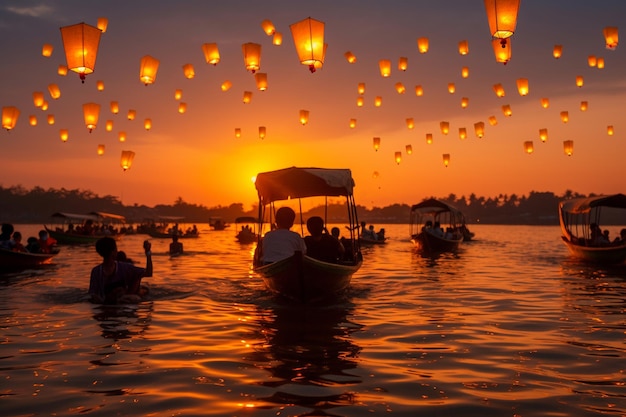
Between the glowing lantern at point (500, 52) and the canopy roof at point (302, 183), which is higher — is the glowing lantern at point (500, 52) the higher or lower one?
the higher one

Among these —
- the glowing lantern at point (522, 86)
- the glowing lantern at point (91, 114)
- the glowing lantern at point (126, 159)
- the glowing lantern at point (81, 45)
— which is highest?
the glowing lantern at point (522, 86)

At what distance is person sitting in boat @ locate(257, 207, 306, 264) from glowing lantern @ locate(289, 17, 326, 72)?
4.85 meters

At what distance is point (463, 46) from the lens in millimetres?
20250

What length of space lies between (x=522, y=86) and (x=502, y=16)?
9.93 meters

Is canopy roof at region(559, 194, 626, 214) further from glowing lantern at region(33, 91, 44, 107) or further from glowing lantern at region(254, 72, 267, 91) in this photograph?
glowing lantern at region(33, 91, 44, 107)

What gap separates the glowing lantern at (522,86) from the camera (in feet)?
66.9

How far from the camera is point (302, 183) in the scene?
13.7 metres

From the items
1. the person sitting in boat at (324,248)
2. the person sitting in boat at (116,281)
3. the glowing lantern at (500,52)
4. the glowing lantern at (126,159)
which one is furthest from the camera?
the glowing lantern at (126,159)

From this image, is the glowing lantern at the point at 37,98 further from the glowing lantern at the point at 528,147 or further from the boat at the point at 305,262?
the glowing lantern at the point at 528,147

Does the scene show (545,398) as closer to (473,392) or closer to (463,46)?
(473,392)

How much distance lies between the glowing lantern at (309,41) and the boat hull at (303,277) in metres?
5.28

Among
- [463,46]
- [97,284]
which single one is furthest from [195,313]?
[463,46]

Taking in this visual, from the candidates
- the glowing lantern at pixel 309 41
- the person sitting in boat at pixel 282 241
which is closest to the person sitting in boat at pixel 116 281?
the person sitting in boat at pixel 282 241

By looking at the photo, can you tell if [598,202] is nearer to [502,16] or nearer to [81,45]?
[502,16]
